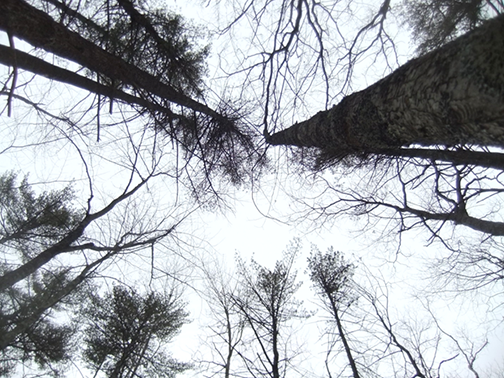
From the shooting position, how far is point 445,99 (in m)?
1.01

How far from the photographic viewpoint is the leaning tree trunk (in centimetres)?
88

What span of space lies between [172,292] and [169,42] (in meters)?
5.93

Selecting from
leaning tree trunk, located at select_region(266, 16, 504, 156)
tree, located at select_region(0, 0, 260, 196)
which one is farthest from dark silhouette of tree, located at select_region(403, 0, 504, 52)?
tree, located at select_region(0, 0, 260, 196)

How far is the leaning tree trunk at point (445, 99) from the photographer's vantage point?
0.88 m

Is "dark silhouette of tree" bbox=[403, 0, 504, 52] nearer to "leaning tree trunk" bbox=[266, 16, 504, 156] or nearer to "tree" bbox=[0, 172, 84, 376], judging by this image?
→ "leaning tree trunk" bbox=[266, 16, 504, 156]

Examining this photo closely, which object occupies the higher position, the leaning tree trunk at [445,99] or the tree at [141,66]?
the tree at [141,66]

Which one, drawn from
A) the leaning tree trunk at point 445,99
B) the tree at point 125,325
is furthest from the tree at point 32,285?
the leaning tree trunk at point 445,99

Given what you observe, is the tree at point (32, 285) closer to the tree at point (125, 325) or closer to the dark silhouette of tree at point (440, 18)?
the tree at point (125, 325)

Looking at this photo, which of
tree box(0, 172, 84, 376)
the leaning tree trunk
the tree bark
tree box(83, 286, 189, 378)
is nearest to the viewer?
the leaning tree trunk

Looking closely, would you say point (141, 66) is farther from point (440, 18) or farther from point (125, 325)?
point (125, 325)

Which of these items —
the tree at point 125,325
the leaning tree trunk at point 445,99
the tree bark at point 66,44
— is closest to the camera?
the leaning tree trunk at point 445,99

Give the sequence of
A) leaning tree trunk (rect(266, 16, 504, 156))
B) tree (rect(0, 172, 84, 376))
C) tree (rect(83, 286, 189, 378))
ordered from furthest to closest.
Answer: tree (rect(83, 286, 189, 378)) < tree (rect(0, 172, 84, 376)) < leaning tree trunk (rect(266, 16, 504, 156))

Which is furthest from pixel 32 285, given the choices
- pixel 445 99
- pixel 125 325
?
pixel 445 99

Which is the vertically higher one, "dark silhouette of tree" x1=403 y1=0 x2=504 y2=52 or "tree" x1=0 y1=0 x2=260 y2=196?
"dark silhouette of tree" x1=403 y1=0 x2=504 y2=52
